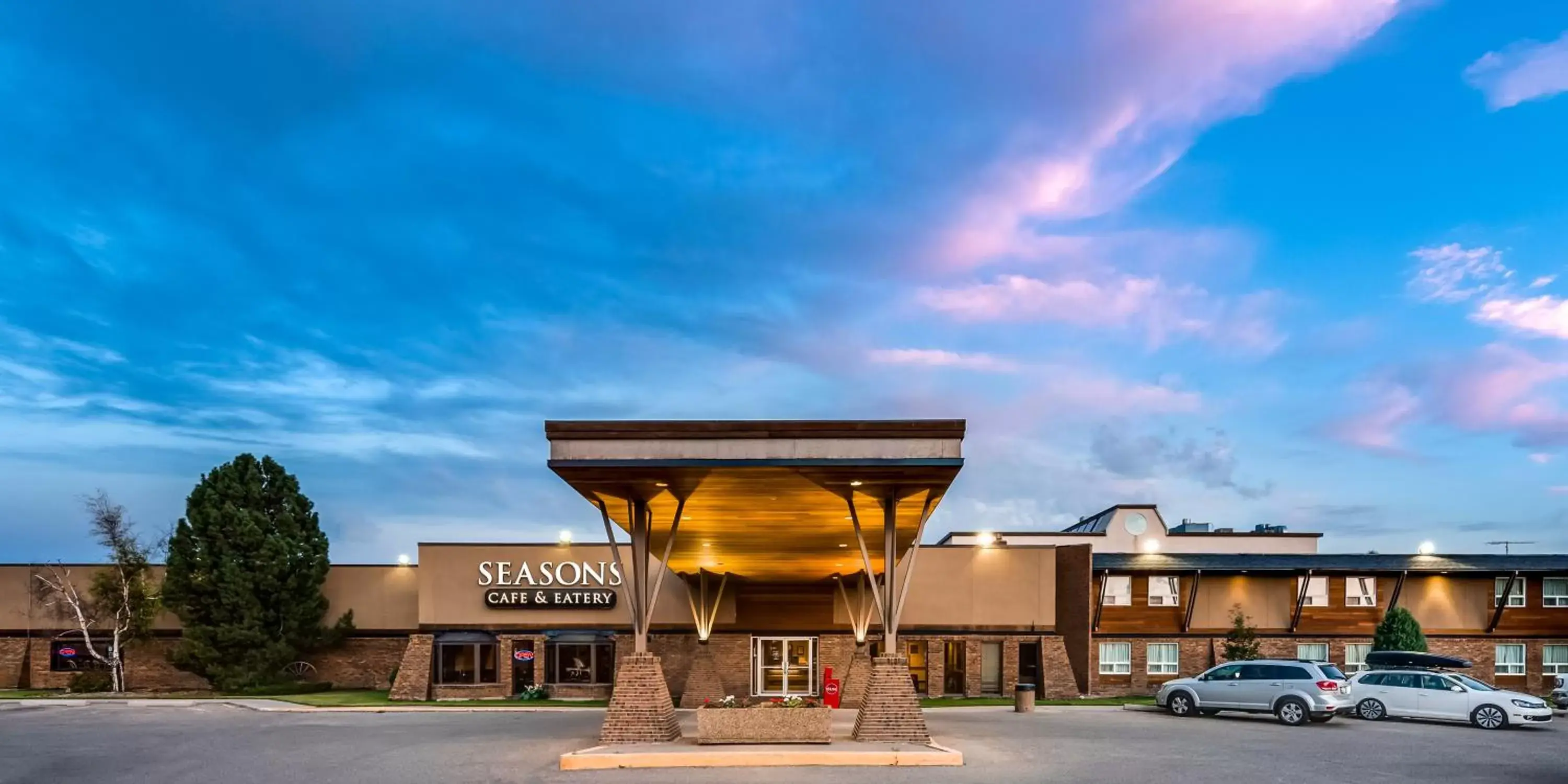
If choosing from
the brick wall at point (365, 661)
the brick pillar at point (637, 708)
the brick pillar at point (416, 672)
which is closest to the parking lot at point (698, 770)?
the brick pillar at point (637, 708)

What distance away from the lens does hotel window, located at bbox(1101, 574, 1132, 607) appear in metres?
36.4

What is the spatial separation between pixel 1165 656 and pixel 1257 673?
33.3 ft

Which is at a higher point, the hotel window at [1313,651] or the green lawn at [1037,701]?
the hotel window at [1313,651]

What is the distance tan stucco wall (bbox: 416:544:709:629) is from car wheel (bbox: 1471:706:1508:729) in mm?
22147

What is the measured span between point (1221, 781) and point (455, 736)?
14.8 meters

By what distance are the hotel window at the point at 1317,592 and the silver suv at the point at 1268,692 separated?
30.7 ft

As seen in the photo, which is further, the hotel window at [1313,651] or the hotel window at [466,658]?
the hotel window at [1313,651]

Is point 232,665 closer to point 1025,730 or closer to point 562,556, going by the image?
point 562,556

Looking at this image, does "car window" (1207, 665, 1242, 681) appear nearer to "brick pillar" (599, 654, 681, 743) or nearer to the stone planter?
the stone planter

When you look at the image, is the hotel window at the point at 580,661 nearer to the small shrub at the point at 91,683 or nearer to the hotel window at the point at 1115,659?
the small shrub at the point at 91,683

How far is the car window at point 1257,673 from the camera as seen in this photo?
2620 centimetres

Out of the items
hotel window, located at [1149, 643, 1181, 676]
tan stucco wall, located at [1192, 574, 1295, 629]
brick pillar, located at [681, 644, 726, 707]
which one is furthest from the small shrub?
tan stucco wall, located at [1192, 574, 1295, 629]

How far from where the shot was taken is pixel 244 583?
35312 mm

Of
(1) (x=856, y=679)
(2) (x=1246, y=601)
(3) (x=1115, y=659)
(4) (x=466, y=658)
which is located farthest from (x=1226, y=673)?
(4) (x=466, y=658)
